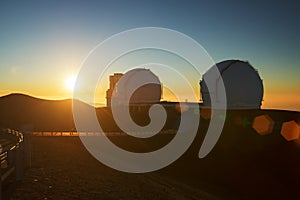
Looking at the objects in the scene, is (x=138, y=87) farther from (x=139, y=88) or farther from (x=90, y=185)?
(x=90, y=185)

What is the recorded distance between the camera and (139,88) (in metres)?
57.5

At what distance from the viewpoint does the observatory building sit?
186 feet

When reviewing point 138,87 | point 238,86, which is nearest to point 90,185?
point 238,86

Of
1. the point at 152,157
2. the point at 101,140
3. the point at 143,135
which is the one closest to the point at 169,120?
the point at 143,135

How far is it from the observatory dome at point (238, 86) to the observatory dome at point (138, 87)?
17.4m

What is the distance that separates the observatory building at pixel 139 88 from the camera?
2235 inches

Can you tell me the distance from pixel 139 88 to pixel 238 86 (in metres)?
22.3

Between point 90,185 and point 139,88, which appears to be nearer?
point 90,185

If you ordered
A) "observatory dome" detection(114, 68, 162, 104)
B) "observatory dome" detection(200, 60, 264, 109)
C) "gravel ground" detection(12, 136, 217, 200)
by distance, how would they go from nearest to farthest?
"gravel ground" detection(12, 136, 217, 200)
"observatory dome" detection(200, 60, 264, 109)
"observatory dome" detection(114, 68, 162, 104)

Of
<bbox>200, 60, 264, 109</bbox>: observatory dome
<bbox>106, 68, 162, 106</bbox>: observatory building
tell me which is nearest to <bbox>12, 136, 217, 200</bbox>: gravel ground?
<bbox>200, 60, 264, 109</bbox>: observatory dome

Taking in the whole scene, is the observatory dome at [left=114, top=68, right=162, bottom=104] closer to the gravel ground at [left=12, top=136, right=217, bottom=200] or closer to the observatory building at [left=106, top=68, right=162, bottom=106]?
the observatory building at [left=106, top=68, right=162, bottom=106]

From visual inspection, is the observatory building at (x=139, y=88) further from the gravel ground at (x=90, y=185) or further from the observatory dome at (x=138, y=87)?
the gravel ground at (x=90, y=185)

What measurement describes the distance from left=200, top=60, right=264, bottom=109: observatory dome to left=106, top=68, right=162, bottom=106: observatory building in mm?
17438

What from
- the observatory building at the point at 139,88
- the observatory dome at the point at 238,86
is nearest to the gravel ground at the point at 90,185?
the observatory dome at the point at 238,86
